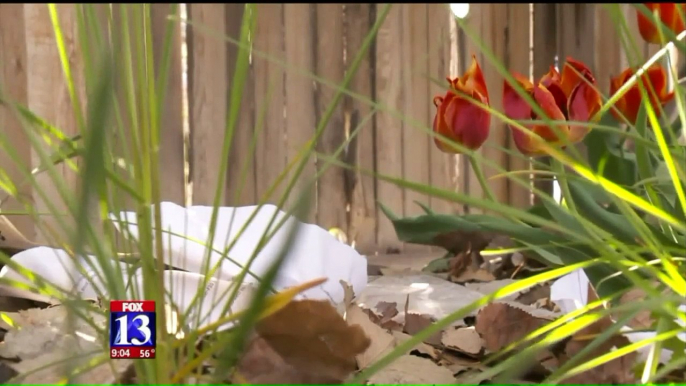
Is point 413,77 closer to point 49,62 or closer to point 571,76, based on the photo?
point 49,62

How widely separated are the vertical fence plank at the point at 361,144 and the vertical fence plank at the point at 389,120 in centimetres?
2

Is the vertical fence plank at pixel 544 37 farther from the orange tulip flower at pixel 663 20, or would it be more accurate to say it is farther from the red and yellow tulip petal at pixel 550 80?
the red and yellow tulip petal at pixel 550 80

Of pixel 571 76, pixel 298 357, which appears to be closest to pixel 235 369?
pixel 298 357

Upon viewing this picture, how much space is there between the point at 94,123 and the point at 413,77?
1956mm

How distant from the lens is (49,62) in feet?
4.59

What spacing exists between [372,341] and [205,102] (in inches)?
60.0

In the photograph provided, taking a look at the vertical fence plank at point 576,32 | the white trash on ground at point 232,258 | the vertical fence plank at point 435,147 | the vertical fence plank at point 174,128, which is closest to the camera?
the white trash on ground at point 232,258

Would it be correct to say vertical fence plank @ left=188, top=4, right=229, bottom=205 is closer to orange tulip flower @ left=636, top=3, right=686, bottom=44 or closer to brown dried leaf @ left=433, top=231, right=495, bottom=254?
brown dried leaf @ left=433, top=231, right=495, bottom=254

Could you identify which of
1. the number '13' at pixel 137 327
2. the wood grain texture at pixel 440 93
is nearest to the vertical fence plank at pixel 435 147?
the wood grain texture at pixel 440 93

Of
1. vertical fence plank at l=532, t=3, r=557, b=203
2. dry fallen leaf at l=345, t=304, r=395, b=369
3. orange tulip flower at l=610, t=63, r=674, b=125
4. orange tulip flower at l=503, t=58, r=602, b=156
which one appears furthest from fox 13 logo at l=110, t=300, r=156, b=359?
vertical fence plank at l=532, t=3, r=557, b=203

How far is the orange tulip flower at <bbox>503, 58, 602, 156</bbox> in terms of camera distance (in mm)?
607

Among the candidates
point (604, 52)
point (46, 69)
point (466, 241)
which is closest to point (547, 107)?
point (466, 241)

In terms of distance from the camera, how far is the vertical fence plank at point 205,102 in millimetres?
1845

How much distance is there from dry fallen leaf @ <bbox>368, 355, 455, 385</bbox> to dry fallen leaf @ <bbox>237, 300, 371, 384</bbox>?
2.5 inches
